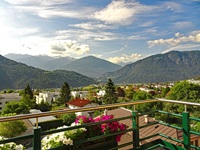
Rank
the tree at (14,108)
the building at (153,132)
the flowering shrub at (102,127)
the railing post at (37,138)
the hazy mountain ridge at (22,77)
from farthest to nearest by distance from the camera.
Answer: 1. the hazy mountain ridge at (22,77)
2. the tree at (14,108)
3. the building at (153,132)
4. the flowering shrub at (102,127)
5. the railing post at (37,138)

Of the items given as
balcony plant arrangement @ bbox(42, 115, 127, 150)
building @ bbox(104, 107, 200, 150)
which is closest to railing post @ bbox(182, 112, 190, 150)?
building @ bbox(104, 107, 200, 150)

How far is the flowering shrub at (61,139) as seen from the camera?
2.19 meters

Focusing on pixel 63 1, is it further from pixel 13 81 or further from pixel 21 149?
pixel 13 81

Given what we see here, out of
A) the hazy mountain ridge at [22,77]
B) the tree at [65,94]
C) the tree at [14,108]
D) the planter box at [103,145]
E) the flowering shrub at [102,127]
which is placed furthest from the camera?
the hazy mountain ridge at [22,77]

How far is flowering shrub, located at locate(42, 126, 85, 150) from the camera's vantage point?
2.19 meters

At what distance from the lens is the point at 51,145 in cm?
220

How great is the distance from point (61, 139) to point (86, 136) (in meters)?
0.33

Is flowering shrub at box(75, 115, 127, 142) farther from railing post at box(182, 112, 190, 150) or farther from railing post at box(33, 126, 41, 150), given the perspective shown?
railing post at box(182, 112, 190, 150)

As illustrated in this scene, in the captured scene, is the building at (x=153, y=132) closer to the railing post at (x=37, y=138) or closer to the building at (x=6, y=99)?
the railing post at (x=37, y=138)

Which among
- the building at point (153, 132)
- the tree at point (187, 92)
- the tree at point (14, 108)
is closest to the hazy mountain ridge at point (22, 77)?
the tree at point (14, 108)

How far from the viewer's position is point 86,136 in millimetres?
2416

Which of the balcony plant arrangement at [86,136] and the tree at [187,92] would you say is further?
the tree at [187,92]

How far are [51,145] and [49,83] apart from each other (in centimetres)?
13886

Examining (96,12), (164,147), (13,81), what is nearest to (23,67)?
(13,81)
